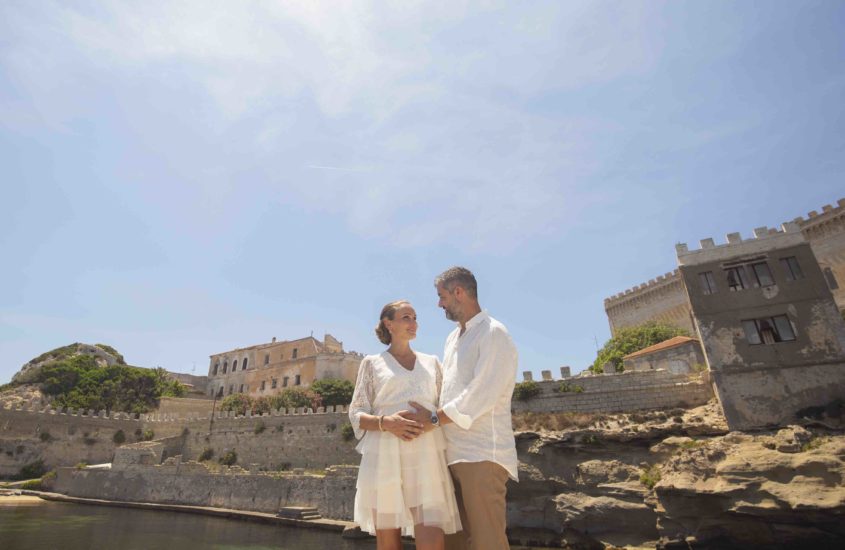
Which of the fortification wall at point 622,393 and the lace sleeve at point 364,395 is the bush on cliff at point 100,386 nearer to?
the fortification wall at point 622,393

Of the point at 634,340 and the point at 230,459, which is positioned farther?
the point at 634,340

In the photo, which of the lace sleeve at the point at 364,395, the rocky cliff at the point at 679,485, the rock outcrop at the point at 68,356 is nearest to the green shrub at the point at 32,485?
the rock outcrop at the point at 68,356

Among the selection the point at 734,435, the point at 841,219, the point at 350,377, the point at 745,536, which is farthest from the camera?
the point at 350,377

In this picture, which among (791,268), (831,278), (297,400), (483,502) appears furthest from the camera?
(297,400)

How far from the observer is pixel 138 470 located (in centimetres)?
2670

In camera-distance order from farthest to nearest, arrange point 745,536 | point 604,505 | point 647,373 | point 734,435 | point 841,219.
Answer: point 841,219 → point 647,373 → point 604,505 → point 734,435 → point 745,536

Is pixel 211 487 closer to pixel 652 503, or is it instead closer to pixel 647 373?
pixel 652 503

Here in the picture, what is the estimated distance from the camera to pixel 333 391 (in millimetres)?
35656

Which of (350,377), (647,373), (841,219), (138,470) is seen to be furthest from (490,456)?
(350,377)

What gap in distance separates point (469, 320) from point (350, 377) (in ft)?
139

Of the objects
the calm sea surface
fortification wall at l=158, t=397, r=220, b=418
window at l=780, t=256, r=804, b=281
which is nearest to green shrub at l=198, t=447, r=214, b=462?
the calm sea surface

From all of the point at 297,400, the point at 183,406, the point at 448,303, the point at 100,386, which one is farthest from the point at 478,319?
the point at 100,386

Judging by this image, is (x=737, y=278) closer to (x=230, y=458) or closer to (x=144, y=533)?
(x=144, y=533)

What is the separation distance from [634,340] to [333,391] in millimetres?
24779
